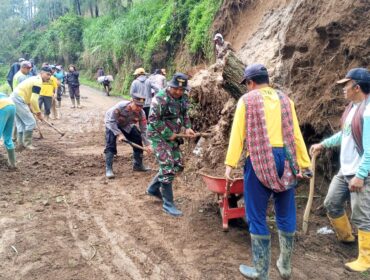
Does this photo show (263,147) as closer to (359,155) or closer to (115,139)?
(359,155)

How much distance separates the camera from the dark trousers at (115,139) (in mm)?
7119

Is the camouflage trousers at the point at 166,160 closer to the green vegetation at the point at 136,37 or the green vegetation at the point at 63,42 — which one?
the green vegetation at the point at 136,37

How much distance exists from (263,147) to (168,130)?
2124mm

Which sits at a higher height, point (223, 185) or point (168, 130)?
point (168, 130)

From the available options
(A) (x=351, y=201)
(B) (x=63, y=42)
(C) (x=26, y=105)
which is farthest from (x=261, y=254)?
(B) (x=63, y=42)

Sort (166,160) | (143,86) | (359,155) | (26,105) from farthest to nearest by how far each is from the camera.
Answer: (143,86), (26,105), (166,160), (359,155)

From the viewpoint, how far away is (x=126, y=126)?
711 cm

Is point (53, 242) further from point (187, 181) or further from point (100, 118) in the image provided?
point (100, 118)

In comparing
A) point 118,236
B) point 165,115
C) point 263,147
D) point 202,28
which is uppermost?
point 202,28

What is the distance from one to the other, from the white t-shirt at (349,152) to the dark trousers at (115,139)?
3967mm

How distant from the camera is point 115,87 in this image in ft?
76.0

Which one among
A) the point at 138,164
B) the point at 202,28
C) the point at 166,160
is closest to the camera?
the point at 166,160

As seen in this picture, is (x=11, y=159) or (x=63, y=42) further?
(x=63, y=42)

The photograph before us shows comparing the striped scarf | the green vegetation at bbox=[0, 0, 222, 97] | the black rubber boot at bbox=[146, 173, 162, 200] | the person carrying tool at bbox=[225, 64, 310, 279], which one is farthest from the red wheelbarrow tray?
the green vegetation at bbox=[0, 0, 222, 97]
